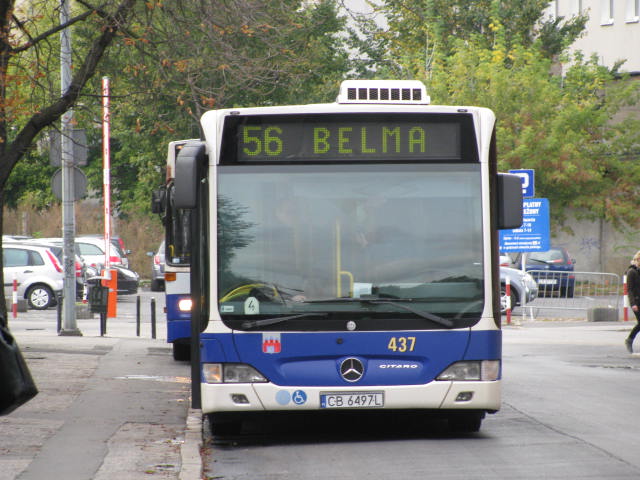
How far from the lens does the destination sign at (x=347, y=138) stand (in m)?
10.2

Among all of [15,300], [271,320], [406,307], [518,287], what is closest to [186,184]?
[271,320]

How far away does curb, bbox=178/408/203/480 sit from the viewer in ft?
28.5

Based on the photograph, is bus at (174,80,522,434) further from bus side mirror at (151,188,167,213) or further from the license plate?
bus side mirror at (151,188,167,213)

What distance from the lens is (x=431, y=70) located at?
49.5m

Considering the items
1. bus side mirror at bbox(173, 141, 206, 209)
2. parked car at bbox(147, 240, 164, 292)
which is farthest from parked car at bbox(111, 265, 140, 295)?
bus side mirror at bbox(173, 141, 206, 209)

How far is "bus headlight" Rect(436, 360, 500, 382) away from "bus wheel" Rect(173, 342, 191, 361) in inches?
352

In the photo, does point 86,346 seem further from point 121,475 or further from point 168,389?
point 121,475

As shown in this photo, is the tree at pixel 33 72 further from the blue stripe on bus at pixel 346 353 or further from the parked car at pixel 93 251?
the parked car at pixel 93 251

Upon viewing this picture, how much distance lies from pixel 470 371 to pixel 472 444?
581 mm

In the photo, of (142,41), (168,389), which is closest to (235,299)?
(168,389)

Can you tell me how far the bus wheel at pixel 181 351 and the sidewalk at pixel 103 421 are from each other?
218 mm

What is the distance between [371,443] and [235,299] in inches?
61.9

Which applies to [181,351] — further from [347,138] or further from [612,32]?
[612,32]

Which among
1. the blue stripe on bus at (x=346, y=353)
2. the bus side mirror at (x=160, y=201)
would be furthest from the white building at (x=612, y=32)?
the blue stripe on bus at (x=346, y=353)
